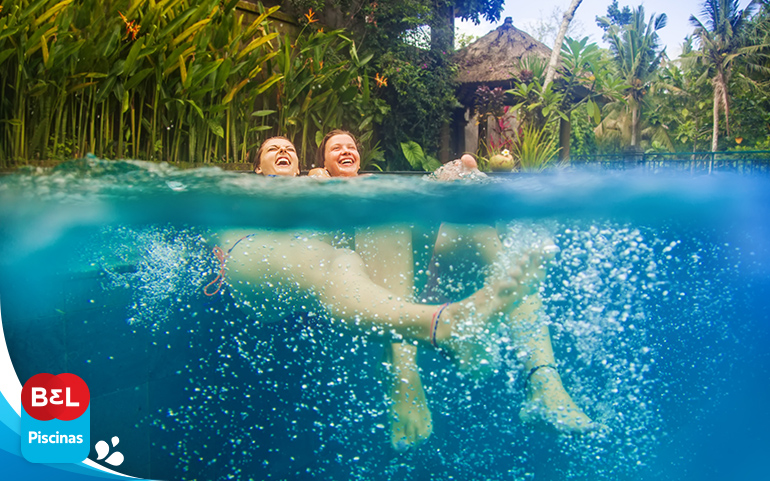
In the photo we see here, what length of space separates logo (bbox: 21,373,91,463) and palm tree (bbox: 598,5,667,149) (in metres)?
4.32

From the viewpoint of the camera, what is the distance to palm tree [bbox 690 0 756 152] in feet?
10.8

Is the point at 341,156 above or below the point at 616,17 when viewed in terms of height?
below

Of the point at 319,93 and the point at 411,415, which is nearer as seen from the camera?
the point at 411,415

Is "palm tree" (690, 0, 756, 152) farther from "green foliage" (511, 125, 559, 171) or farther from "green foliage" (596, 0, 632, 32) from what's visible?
"green foliage" (511, 125, 559, 171)

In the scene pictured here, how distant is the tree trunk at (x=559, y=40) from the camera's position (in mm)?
5656

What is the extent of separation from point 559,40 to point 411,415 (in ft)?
16.3

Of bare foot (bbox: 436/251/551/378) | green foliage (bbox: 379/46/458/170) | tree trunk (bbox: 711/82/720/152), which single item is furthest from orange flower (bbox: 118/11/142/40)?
tree trunk (bbox: 711/82/720/152)

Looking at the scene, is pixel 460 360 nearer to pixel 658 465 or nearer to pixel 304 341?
pixel 304 341

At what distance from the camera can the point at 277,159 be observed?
316 cm

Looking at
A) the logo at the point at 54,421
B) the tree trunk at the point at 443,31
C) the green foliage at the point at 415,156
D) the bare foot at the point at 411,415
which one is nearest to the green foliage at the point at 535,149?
the green foliage at the point at 415,156

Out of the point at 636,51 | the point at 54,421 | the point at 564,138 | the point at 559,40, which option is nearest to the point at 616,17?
the point at 636,51

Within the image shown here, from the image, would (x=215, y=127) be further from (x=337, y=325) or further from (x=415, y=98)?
(x=415, y=98)

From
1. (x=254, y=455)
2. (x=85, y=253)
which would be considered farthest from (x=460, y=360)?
(x=85, y=253)

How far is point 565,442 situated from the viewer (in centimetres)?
270
